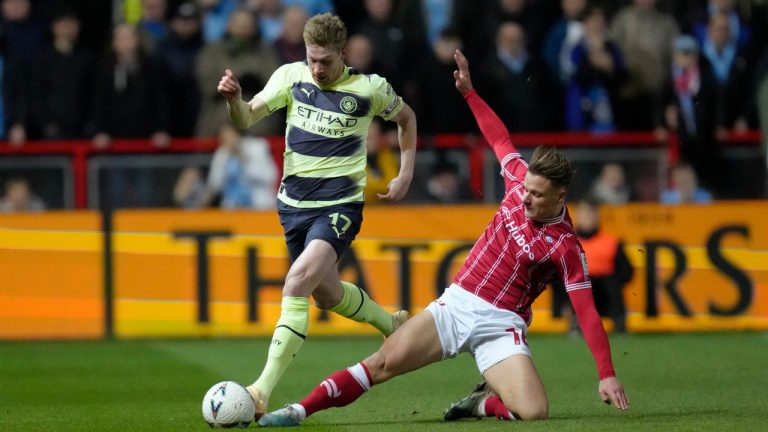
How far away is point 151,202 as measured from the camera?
49.9ft

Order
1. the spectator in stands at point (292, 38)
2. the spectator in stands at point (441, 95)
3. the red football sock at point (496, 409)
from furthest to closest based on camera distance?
1. the spectator in stands at point (292, 38)
2. the spectator in stands at point (441, 95)
3. the red football sock at point (496, 409)

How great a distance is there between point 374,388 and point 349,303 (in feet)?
4.49

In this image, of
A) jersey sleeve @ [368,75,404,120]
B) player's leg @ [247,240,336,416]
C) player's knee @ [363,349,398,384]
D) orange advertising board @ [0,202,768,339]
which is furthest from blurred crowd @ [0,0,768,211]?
player's knee @ [363,349,398,384]

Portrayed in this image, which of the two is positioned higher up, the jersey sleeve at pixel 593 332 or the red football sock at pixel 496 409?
the jersey sleeve at pixel 593 332

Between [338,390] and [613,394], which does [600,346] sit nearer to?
[613,394]

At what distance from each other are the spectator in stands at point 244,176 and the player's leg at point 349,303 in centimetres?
572

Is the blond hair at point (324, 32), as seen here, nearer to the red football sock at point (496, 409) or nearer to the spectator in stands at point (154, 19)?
the red football sock at point (496, 409)

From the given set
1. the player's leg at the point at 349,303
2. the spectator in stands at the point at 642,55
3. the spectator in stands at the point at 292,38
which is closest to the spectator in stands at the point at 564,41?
the spectator in stands at the point at 642,55

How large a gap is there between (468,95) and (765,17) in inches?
369

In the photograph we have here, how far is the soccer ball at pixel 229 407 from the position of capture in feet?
25.5

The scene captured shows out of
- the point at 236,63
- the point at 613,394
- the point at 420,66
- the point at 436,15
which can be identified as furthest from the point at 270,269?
the point at 613,394

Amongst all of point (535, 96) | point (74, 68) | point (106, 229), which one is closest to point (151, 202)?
point (106, 229)

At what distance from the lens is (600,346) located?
25.4ft

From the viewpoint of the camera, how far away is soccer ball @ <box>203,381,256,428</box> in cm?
778
